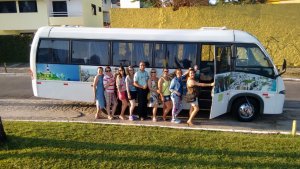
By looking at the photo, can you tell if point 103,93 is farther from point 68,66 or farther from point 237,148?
point 237,148

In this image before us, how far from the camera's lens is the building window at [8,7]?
30.1 m

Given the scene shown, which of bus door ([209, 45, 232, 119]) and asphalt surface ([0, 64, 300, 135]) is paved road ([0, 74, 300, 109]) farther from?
bus door ([209, 45, 232, 119])

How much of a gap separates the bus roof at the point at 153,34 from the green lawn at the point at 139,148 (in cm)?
293

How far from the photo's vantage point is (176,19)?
18750 millimetres

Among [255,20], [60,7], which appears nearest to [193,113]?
[255,20]

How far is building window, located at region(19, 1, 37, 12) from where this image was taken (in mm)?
30198

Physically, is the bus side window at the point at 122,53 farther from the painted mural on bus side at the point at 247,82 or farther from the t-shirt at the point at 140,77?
the painted mural on bus side at the point at 247,82

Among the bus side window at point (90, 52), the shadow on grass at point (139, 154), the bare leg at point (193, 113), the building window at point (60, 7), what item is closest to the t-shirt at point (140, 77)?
the bus side window at point (90, 52)

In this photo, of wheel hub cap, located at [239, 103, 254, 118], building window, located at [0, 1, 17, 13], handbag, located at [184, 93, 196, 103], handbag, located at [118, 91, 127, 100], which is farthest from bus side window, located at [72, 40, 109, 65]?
building window, located at [0, 1, 17, 13]

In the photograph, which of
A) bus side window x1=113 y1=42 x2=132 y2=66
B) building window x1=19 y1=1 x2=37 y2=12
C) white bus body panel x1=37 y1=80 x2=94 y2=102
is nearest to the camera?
bus side window x1=113 y1=42 x2=132 y2=66

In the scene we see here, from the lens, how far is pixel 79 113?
9.82 meters

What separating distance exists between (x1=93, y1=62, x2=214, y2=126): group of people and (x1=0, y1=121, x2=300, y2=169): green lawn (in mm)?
1235

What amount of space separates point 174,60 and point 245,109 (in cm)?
262

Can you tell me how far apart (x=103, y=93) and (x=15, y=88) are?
682cm
